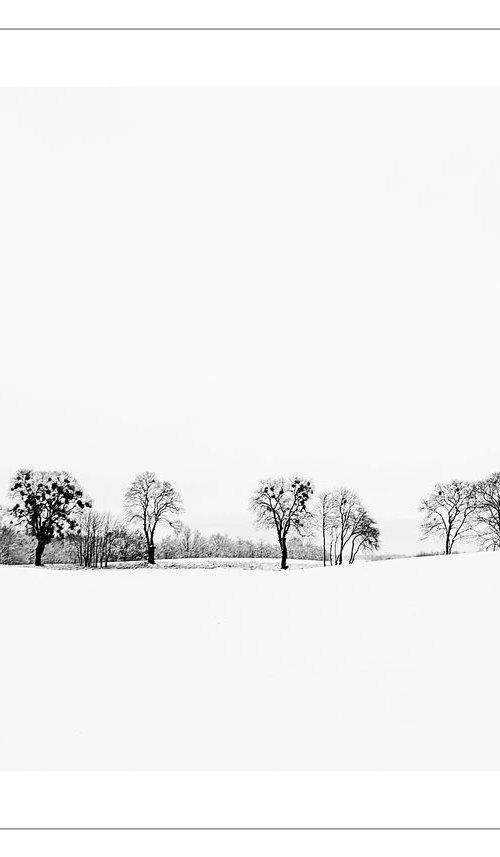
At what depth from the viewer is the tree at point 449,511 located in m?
10.5

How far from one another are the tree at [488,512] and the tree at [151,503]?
5.34 meters

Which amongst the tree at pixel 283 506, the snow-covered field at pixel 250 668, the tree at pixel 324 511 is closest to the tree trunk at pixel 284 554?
the tree at pixel 283 506

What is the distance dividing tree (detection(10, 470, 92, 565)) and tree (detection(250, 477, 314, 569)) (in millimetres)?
3010

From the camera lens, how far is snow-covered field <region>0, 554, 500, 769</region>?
23.8 feet

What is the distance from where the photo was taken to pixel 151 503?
403 inches

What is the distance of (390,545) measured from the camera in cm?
1057

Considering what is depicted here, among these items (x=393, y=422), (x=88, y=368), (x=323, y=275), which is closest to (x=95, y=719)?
(x=88, y=368)

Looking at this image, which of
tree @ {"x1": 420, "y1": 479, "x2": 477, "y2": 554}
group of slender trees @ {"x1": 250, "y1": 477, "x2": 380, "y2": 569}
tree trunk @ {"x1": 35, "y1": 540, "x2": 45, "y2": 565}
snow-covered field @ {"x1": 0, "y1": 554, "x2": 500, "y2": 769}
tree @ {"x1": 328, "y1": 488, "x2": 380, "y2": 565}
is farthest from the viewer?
tree @ {"x1": 420, "y1": 479, "x2": 477, "y2": 554}

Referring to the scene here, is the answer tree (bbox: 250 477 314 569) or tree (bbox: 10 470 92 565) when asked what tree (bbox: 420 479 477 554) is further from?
tree (bbox: 10 470 92 565)

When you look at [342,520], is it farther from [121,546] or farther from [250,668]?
[121,546]

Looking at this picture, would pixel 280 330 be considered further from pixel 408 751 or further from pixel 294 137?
pixel 408 751

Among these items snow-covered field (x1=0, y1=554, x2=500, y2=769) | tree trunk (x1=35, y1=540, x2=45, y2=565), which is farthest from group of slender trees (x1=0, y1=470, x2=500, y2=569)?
snow-covered field (x1=0, y1=554, x2=500, y2=769)

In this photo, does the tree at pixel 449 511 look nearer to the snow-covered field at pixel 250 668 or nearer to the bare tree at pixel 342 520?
the snow-covered field at pixel 250 668

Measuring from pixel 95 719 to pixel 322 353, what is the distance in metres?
7.34
